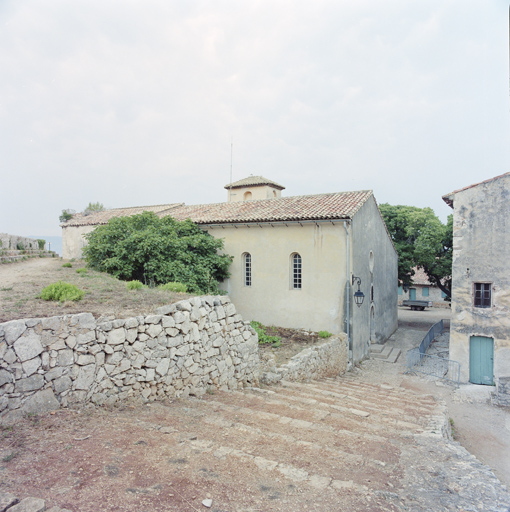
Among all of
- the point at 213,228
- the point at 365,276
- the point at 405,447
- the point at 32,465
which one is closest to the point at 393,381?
the point at 365,276

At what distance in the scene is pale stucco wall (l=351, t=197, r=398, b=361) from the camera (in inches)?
673

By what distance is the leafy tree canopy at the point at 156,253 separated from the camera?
16203 mm

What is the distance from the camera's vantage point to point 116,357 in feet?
20.0

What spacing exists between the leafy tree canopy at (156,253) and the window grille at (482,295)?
1106cm

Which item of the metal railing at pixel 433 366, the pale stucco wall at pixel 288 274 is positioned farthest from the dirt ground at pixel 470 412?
the pale stucco wall at pixel 288 274

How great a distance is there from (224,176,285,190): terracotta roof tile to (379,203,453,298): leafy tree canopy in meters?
8.64

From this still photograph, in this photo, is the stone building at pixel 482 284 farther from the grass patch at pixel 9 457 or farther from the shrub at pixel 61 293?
the grass patch at pixel 9 457

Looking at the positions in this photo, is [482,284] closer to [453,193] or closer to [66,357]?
[453,193]

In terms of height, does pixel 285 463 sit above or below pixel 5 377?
below

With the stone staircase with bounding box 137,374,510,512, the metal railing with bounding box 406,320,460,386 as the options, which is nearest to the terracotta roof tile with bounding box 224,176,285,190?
the metal railing with bounding box 406,320,460,386

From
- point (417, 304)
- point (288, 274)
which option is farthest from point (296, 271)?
point (417, 304)

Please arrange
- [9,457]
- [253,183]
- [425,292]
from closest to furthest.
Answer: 1. [9,457]
2. [253,183]
3. [425,292]

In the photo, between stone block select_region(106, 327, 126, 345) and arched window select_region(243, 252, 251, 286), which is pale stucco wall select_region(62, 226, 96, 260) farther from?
stone block select_region(106, 327, 126, 345)

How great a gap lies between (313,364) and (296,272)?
18.6ft
